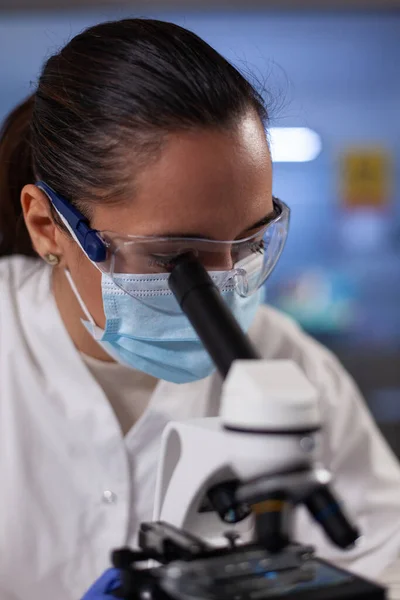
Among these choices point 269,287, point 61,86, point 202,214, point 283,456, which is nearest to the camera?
point 283,456

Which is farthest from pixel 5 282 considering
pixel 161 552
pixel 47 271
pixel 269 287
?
pixel 269 287

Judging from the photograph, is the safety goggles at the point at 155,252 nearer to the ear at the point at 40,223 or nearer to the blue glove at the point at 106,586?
the ear at the point at 40,223

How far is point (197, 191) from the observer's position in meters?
1.06

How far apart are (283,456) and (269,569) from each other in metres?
0.16

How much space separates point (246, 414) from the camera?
719 mm

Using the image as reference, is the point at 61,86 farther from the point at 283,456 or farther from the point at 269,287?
the point at 269,287

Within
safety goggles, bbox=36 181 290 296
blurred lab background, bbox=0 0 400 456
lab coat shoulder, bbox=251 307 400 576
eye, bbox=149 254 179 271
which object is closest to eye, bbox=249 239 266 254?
safety goggles, bbox=36 181 290 296

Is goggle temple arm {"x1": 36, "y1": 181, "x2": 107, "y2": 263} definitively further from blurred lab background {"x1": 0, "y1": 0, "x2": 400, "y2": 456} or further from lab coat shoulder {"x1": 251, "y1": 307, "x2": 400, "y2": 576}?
blurred lab background {"x1": 0, "y1": 0, "x2": 400, "y2": 456}

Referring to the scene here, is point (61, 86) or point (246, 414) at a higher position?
point (61, 86)

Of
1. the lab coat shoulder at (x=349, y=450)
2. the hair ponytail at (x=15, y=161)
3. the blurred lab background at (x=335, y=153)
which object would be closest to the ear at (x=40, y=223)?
the hair ponytail at (x=15, y=161)

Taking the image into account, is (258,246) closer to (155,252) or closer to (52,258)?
(155,252)

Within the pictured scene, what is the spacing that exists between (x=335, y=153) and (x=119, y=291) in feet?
5.98

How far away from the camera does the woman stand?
3.58 feet

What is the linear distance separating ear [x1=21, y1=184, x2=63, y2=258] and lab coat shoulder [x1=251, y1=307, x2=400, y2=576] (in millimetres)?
511
